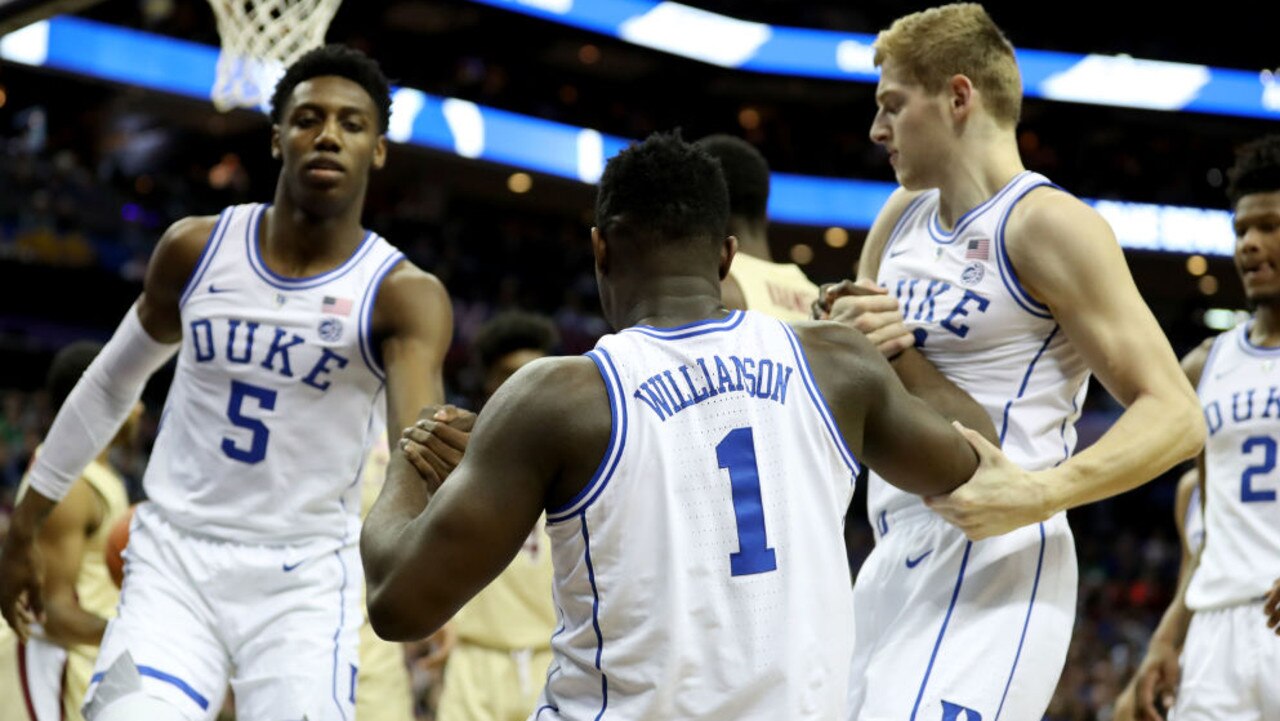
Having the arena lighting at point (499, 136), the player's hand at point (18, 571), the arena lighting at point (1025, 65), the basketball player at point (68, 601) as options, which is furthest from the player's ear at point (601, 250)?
the arena lighting at point (1025, 65)

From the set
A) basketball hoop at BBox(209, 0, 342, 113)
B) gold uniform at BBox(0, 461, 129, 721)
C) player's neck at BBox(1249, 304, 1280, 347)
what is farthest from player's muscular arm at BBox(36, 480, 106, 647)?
player's neck at BBox(1249, 304, 1280, 347)

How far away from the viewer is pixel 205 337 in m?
4.55

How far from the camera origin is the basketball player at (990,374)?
342cm

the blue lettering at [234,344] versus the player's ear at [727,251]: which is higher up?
the player's ear at [727,251]

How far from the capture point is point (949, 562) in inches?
143

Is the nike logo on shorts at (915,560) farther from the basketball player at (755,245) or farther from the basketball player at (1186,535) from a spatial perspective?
the basketball player at (1186,535)

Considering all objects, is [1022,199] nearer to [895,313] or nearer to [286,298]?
[895,313]

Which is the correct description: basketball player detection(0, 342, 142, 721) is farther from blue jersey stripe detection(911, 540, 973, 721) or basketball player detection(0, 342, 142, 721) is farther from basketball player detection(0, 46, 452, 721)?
blue jersey stripe detection(911, 540, 973, 721)

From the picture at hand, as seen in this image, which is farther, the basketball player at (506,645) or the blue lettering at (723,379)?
the basketball player at (506,645)

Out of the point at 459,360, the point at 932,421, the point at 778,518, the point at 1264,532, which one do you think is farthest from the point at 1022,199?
the point at 459,360

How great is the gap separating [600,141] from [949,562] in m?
22.4

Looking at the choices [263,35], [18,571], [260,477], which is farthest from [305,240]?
[263,35]

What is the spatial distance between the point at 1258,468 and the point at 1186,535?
1068mm

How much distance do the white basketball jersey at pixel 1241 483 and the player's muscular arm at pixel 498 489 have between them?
3381mm
